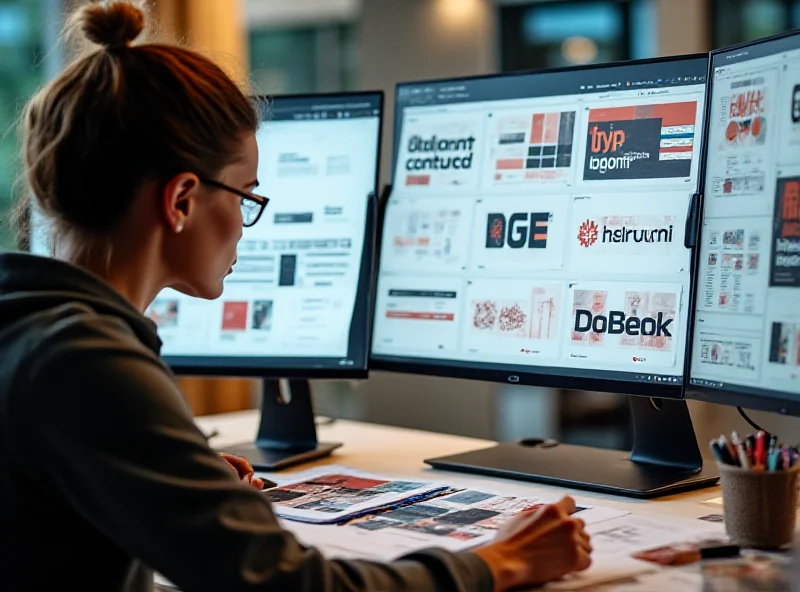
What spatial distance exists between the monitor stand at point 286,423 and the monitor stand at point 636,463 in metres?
0.24

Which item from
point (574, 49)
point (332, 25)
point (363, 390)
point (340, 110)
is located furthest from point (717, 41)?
point (340, 110)

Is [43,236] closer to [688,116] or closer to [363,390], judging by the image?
[688,116]

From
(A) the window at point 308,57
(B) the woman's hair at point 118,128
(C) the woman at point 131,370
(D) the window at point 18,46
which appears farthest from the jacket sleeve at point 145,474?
(A) the window at point 308,57

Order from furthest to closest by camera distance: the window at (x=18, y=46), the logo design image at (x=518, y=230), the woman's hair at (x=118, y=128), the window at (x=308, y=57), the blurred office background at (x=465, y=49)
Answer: the window at (x=308, y=57) → the window at (x=18, y=46) → the blurred office background at (x=465, y=49) → the logo design image at (x=518, y=230) → the woman's hair at (x=118, y=128)

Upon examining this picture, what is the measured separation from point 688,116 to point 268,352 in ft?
2.41

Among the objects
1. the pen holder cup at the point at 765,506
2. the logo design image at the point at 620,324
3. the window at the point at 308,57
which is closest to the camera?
the pen holder cup at the point at 765,506

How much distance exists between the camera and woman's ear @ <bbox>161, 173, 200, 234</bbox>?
102 centimetres

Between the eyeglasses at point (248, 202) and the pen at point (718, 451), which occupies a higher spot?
the eyeglasses at point (248, 202)

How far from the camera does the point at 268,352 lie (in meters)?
1.71

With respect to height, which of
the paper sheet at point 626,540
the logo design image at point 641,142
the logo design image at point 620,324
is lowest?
the paper sheet at point 626,540

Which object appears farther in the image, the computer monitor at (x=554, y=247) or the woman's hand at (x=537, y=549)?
the computer monitor at (x=554, y=247)

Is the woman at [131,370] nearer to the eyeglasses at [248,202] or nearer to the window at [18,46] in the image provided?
the eyeglasses at [248,202]

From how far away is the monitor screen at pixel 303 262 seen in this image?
65.6 inches

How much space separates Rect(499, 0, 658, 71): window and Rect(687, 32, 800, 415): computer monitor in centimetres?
290
